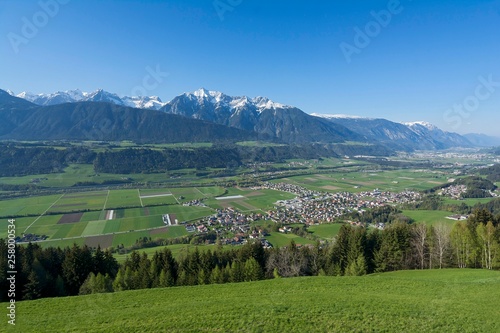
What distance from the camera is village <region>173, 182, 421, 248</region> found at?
64.4 m

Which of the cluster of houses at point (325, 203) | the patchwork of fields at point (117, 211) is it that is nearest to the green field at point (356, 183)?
the cluster of houses at point (325, 203)

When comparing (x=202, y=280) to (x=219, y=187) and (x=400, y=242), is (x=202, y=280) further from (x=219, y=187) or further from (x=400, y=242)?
(x=219, y=187)

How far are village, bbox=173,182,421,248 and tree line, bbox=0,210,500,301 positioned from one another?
20619mm

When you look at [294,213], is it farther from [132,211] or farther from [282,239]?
[132,211]

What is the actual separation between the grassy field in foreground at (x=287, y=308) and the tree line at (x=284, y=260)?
8766 mm

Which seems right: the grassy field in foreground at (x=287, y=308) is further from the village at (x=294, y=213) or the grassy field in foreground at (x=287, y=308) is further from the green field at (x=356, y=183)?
the green field at (x=356, y=183)

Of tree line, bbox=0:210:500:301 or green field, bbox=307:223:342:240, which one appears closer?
tree line, bbox=0:210:500:301

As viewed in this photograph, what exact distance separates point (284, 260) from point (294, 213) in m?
51.1

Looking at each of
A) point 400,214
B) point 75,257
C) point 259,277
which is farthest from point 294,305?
point 400,214

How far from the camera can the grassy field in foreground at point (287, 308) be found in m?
13.2

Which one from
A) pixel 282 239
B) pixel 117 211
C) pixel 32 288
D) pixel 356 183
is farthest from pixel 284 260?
pixel 356 183

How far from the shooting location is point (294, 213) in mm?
83062

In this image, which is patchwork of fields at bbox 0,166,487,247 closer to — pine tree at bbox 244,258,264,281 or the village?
the village

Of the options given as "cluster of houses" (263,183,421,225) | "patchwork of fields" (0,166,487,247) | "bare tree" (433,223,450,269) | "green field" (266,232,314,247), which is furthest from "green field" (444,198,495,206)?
"bare tree" (433,223,450,269)
